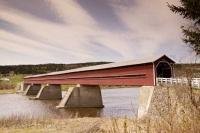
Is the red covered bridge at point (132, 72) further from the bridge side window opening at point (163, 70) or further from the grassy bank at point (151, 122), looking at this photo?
the grassy bank at point (151, 122)

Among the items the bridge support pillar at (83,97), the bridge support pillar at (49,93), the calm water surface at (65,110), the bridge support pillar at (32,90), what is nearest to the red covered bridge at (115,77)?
the bridge support pillar at (83,97)

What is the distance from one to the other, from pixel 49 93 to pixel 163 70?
4139cm

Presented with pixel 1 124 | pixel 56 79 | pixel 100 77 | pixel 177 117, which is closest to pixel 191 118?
pixel 177 117

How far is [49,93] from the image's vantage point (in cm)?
6606

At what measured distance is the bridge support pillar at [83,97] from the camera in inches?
1721

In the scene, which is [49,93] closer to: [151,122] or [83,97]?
[83,97]

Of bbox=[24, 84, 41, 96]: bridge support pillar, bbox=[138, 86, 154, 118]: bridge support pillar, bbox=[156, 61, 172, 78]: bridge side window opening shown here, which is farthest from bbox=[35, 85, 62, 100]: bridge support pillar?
bbox=[138, 86, 154, 118]: bridge support pillar

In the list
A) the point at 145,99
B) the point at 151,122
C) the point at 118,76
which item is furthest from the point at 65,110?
the point at 151,122

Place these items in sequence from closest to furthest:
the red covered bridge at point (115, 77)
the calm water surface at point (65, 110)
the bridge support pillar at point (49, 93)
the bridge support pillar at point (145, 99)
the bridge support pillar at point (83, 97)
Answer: the bridge support pillar at point (145, 99) < the red covered bridge at point (115, 77) < the calm water surface at point (65, 110) < the bridge support pillar at point (83, 97) < the bridge support pillar at point (49, 93)

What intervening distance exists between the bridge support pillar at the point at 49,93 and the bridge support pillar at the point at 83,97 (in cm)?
2133

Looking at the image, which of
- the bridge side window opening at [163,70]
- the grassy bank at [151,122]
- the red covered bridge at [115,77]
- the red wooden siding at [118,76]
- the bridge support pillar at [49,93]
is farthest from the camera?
the bridge support pillar at [49,93]

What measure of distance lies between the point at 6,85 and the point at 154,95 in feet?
295

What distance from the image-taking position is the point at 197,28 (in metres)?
22.9

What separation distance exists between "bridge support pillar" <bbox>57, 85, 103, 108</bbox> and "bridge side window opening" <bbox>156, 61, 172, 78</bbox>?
16.4 metres
